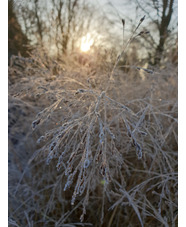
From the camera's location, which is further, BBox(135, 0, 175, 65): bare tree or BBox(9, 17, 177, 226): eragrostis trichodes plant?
BBox(135, 0, 175, 65): bare tree

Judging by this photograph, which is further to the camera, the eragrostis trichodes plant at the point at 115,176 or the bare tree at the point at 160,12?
the bare tree at the point at 160,12

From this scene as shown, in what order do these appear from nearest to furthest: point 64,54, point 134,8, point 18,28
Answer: point 134,8 → point 18,28 → point 64,54

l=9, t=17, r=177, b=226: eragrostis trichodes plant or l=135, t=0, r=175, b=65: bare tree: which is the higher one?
l=135, t=0, r=175, b=65: bare tree

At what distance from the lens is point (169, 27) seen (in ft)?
3.52

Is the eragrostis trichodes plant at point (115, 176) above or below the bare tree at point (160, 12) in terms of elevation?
below

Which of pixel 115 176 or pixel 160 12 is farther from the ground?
pixel 160 12
